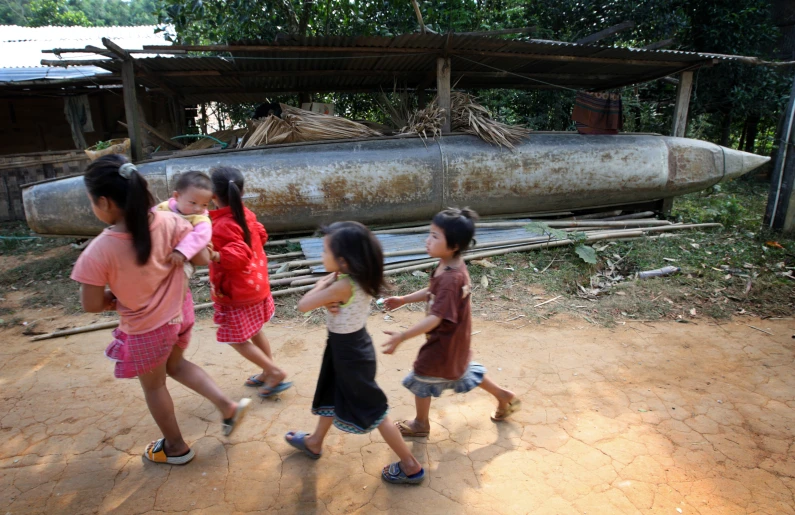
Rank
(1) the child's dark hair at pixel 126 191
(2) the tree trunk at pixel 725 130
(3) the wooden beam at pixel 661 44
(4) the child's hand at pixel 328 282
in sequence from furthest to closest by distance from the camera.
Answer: (2) the tree trunk at pixel 725 130 < (3) the wooden beam at pixel 661 44 < (4) the child's hand at pixel 328 282 < (1) the child's dark hair at pixel 126 191

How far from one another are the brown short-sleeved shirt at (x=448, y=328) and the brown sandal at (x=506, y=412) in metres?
0.55

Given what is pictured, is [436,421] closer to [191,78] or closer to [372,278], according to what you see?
[372,278]

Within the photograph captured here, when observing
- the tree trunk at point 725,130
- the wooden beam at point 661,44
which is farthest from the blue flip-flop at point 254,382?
the tree trunk at point 725,130

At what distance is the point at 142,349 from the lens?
2076 millimetres

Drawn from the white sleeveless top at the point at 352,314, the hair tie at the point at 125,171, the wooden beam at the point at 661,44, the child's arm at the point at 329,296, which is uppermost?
the wooden beam at the point at 661,44

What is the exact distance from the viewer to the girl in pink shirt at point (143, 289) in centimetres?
185

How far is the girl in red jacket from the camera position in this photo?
8.75ft

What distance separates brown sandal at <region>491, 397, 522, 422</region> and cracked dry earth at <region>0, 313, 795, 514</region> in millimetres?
67

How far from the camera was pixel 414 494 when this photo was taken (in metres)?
2.22

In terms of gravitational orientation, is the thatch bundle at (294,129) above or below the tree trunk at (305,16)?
below

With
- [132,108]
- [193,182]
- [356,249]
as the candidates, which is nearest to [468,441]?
[356,249]

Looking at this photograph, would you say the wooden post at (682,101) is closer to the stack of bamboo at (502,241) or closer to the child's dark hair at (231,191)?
the stack of bamboo at (502,241)

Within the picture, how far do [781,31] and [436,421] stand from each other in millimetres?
12900

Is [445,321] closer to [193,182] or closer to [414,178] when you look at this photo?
[193,182]
